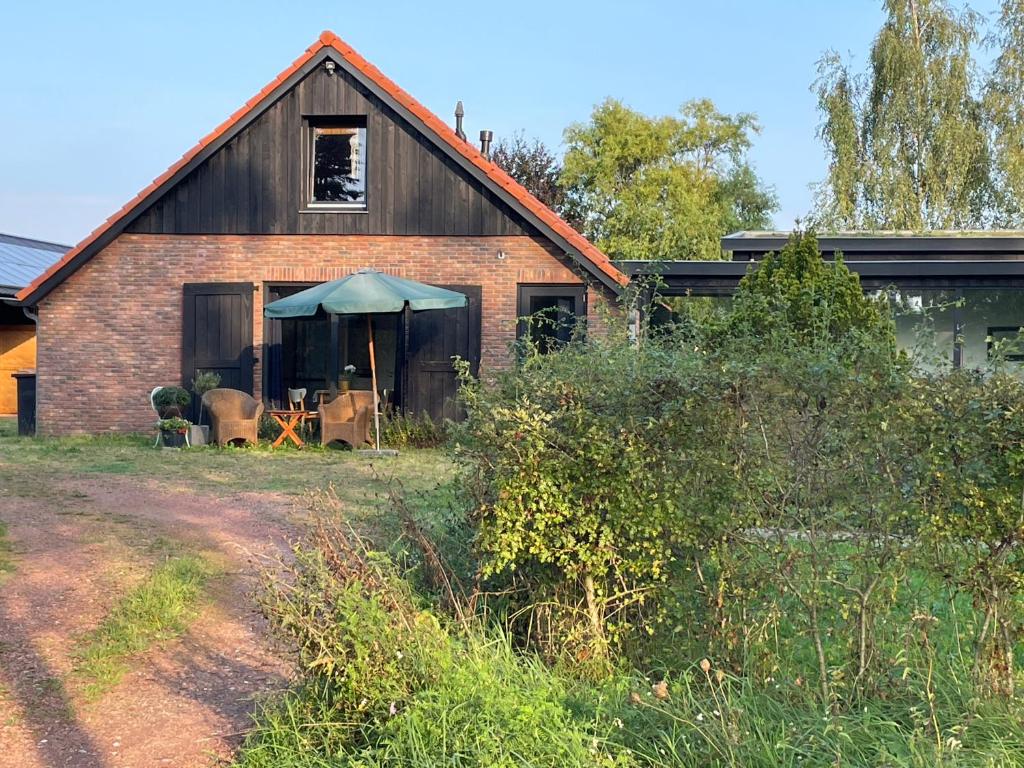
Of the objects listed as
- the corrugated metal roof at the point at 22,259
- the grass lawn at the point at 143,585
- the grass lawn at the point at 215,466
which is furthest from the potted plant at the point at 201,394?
the corrugated metal roof at the point at 22,259

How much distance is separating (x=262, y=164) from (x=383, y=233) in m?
2.08

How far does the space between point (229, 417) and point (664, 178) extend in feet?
102

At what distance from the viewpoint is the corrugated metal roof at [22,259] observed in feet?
76.5

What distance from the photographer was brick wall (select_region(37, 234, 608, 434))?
15.2m

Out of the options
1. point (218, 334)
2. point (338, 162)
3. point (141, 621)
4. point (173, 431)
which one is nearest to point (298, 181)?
point (338, 162)

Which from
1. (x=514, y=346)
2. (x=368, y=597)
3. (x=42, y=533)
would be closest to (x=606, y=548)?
(x=368, y=597)

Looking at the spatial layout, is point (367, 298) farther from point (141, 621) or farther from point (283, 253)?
point (141, 621)

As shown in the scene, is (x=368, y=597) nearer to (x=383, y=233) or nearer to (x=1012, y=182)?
(x=383, y=233)

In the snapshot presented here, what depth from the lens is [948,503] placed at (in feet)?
11.3

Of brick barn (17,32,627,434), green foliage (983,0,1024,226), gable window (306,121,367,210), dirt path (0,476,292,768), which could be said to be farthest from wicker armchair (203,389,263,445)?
green foliage (983,0,1024,226)

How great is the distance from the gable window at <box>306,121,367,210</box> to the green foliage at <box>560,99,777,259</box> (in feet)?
78.9

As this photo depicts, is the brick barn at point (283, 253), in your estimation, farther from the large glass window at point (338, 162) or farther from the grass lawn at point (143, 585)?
the grass lawn at point (143, 585)

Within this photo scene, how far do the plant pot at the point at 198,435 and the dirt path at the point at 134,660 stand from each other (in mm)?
5651

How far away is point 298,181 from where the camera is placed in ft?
50.2
